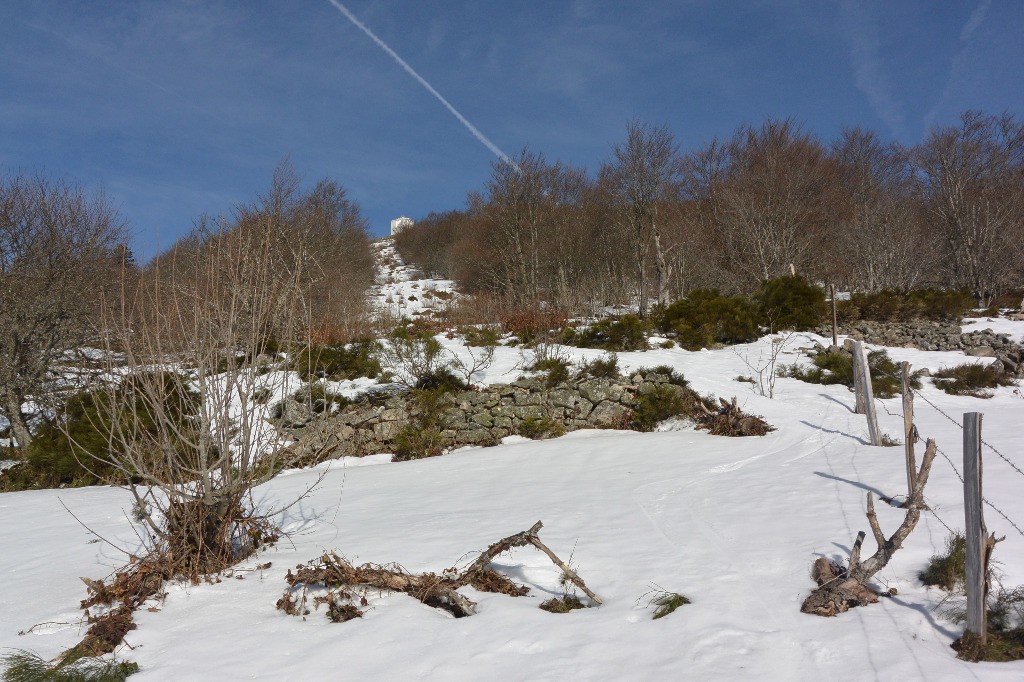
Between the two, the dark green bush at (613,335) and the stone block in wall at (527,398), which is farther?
the dark green bush at (613,335)

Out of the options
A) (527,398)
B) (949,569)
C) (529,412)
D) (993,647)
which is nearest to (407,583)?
(993,647)

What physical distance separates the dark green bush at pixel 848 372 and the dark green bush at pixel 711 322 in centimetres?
243

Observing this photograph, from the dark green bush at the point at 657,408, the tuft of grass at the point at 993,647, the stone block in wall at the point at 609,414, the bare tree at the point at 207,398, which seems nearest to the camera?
the tuft of grass at the point at 993,647

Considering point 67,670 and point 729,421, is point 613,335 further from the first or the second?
point 67,670

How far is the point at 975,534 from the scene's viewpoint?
112 inches

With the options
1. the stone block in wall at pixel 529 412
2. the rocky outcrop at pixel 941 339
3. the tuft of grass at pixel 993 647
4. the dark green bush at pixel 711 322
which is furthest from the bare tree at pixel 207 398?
the rocky outcrop at pixel 941 339

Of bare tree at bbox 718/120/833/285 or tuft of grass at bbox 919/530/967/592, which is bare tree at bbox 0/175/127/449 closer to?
tuft of grass at bbox 919/530/967/592

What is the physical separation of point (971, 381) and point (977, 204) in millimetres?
17068

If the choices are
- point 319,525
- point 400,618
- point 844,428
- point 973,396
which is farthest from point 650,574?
point 973,396

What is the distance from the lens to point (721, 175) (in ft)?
89.6

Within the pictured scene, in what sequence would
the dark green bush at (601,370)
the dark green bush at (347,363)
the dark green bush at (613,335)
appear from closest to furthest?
the dark green bush at (601,370) → the dark green bush at (347,363) → the dark green bush at (613,335)

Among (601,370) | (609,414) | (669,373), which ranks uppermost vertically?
(601,370)

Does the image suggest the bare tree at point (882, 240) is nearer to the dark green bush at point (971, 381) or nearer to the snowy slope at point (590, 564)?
the dark green bush at point (971, 381)

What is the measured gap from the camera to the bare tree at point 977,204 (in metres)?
20.1
